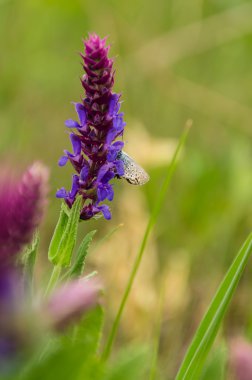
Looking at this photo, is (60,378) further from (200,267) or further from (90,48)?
(200,267)

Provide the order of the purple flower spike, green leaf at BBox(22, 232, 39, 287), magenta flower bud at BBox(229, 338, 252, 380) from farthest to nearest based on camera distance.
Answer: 1. the purple flower spike
2. green leaf at BBox(22, 232, 39, 287)
3. magenta flower bud at BBox(229, 338, 252, 380)

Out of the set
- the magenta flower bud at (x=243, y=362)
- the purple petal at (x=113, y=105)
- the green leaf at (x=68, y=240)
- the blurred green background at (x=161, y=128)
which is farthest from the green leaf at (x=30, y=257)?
the blurred green background at (x=161, y=128)

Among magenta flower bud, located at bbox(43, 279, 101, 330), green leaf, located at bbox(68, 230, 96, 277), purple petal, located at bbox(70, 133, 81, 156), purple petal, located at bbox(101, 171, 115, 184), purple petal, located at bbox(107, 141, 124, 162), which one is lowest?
green leaf, located at bbox(68, 230, 96, 277)

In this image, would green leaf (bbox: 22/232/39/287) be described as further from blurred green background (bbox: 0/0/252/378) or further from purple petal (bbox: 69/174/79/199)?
blurred green background (bbox: 0/0/252/378)

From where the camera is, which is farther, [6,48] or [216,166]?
[6,48]

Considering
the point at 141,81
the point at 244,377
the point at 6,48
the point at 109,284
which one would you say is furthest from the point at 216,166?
the point at 244,377

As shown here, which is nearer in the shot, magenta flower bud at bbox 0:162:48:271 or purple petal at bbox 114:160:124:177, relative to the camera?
magenta flower bud at bbox 0:162:48:271

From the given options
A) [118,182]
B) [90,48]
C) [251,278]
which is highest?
[90,48]

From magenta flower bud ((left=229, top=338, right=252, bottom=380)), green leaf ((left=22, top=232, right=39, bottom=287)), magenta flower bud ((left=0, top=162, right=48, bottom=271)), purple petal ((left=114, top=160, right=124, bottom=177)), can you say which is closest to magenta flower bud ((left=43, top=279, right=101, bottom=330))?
magenta flower bud ((left=0, top=162, right=48, bottom=271))

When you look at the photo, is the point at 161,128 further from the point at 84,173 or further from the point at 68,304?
the point at 68,304
